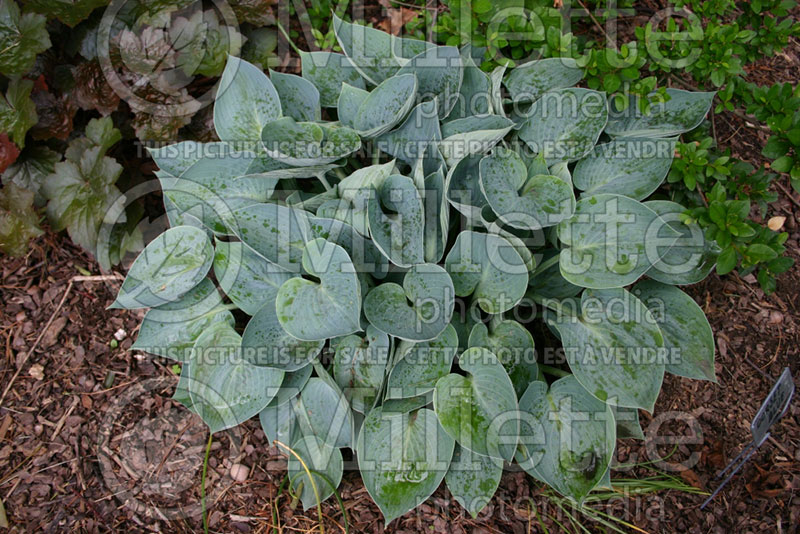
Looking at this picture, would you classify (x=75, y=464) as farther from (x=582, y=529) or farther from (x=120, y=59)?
(x=582, y=529)

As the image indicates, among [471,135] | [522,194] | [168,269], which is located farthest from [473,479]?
[168,269]

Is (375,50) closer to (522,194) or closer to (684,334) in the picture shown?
(522,194)

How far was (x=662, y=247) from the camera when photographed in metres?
1.57

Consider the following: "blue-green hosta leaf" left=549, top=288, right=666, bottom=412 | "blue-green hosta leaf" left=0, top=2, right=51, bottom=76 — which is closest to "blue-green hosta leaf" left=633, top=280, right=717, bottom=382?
"blue-green hosta leaf" left=549, top=288, right=666, bottom=412

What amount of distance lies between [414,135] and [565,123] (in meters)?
0.46

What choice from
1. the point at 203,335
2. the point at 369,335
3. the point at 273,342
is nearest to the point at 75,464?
the point at 203,335

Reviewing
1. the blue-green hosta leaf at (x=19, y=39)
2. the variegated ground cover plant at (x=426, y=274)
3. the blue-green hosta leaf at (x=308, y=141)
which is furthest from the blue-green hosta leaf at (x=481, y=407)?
the blue-green hosta leaf at (x=19, y=39)

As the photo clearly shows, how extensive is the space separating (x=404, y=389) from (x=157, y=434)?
949mm

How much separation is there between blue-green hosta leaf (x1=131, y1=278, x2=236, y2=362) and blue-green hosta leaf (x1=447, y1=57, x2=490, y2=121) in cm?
98

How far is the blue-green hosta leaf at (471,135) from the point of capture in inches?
64.0

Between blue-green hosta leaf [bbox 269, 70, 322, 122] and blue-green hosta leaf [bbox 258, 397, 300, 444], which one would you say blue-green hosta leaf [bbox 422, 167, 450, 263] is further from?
blue-green hosta leaf [bbox 258, 397, 300, 444]

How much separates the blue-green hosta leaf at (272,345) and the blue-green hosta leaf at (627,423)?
2.93 feet

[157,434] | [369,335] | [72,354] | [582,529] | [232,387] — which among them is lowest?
[582,529]

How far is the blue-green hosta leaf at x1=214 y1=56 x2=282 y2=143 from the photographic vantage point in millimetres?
1807
